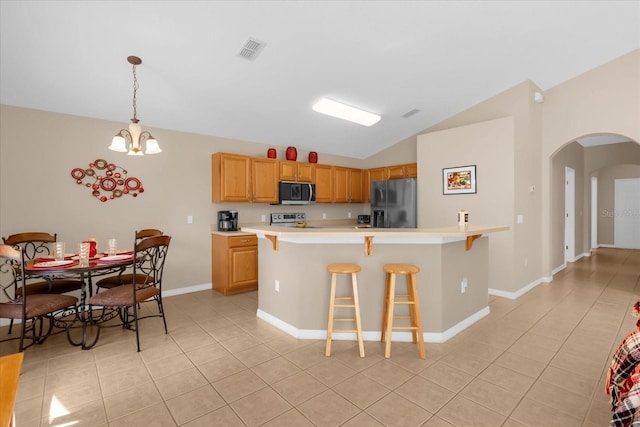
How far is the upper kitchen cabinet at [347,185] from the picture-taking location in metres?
5.93

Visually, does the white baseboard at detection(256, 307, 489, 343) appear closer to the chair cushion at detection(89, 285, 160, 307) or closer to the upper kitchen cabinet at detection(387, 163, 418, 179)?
the chair cushion at detection(89, 285, 160, 307)

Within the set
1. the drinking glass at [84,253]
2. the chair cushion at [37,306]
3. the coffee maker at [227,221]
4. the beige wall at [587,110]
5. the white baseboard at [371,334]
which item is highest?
the beige wall at [587,110]

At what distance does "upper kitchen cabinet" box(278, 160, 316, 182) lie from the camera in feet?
16.8

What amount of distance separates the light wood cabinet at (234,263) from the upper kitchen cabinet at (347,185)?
2.13 metres

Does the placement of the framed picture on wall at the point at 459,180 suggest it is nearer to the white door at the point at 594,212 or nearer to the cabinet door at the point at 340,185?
the cabinet door at the point at 340,185

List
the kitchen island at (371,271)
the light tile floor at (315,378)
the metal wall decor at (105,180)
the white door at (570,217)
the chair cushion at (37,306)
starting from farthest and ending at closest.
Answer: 1. the white door at (570,217)
2. the metal wall decor at (105,180)
3. the kitchen island at (371,271)
4. the chair cushion at (37,306)
5. the light tile floor at (315,378)

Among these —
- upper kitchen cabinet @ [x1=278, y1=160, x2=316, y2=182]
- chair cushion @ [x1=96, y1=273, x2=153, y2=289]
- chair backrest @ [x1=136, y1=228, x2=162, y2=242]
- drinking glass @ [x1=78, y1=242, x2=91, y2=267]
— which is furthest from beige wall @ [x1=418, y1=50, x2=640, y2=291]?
drinking glass @ [x1=78, y1=242, x2=91, y2=267]

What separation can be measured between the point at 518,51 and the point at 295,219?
402cm

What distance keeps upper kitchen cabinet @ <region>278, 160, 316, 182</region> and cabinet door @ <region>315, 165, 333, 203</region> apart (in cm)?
14

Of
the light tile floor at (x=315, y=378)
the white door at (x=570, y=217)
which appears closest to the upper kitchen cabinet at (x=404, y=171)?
the light tile floor at (x=315, y=378)

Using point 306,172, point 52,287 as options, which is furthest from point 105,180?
point 306,172

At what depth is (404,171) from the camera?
18.6ft

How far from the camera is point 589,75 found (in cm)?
443

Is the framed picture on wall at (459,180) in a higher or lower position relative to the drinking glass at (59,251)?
higher
